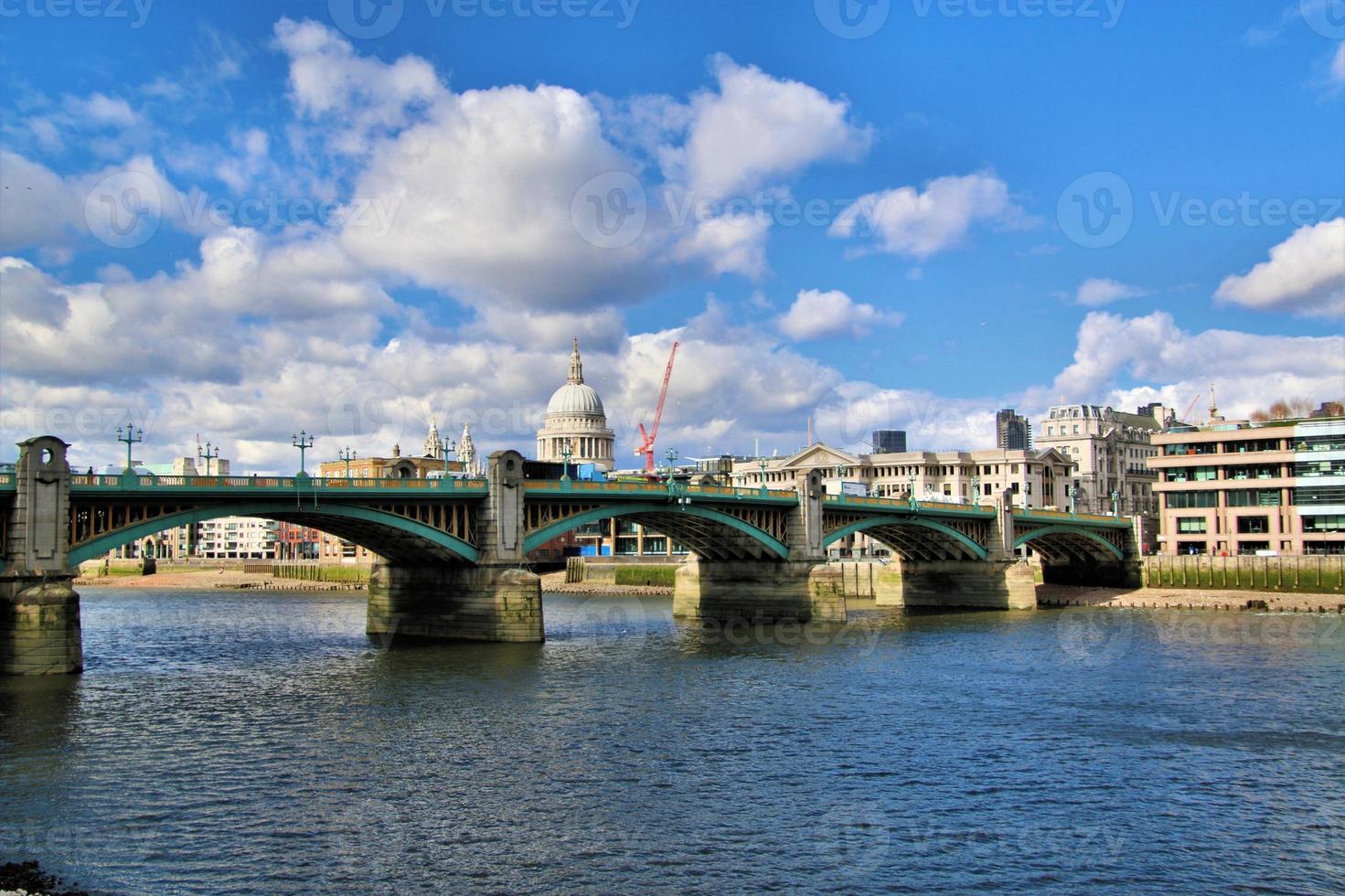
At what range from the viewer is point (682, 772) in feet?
127

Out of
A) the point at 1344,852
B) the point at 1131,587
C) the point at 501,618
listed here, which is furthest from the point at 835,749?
the point at 1131,587

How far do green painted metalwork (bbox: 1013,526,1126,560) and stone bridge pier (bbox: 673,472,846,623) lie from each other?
29.8 metres

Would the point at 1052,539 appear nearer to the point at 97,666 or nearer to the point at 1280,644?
the point at 1280,644

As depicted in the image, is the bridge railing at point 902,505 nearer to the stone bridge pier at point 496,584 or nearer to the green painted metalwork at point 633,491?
the green painted metalwork at point 633,491

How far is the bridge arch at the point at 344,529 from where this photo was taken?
192 ft

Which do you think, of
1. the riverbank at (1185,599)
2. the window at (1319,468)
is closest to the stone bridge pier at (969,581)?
the riverbank at (1185,599)

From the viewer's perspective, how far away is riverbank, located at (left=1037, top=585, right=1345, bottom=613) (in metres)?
103

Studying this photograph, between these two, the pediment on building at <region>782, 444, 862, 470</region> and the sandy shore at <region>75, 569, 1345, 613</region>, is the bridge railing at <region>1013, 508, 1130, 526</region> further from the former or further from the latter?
the pediment on building at <region>782, 444, 862, 470</region>

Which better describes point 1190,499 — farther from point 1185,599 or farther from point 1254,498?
point 1185,599

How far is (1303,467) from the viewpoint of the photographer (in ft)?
398

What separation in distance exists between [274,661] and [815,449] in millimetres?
130587

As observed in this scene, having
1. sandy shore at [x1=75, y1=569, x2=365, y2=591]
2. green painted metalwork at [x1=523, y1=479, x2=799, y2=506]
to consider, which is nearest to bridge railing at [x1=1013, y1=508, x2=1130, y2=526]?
green painted metalwork at [x1=523, y1=479, x2=799, y2=506]

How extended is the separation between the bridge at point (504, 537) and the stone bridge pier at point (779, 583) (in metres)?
0.12

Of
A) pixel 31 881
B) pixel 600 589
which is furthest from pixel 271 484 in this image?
pixel 600 589
